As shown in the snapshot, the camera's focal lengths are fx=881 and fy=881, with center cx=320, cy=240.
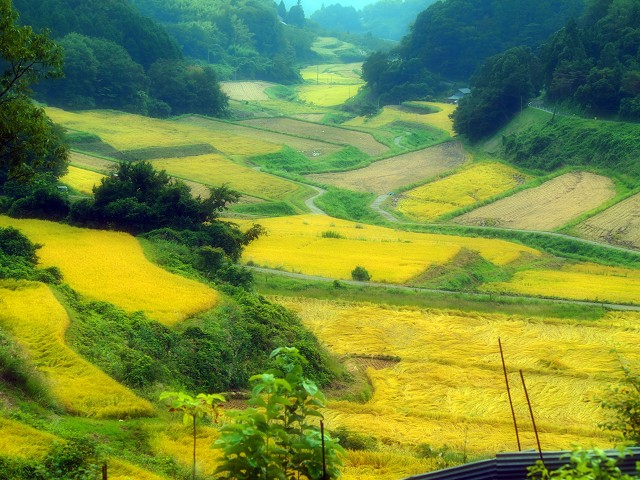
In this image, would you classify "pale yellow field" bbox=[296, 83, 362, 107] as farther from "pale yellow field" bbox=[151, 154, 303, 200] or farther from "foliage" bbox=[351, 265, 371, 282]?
"foliage" bbox=[351, 265, 371, 282]

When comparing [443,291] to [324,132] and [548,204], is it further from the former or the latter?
[324,132]

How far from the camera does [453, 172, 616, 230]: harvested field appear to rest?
4638 centimetres

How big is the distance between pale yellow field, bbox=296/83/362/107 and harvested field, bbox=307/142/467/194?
30909 mm

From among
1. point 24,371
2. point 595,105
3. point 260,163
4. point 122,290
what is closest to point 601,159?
point 595,105

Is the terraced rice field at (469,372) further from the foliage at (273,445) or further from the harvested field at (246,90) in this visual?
the harvested field at (246,90)

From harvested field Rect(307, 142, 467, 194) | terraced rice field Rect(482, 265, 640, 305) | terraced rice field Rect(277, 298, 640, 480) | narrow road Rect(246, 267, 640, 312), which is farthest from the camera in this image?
harvested field Rect(307, 142, 467, 194)

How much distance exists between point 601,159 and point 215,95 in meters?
39.1

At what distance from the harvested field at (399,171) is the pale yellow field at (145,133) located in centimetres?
698

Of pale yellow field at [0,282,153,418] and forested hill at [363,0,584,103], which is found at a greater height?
forested hill at [363,0,584,103]

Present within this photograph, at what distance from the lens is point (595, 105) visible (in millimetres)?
61000

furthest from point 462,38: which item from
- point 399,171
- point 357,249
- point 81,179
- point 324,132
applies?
point 357,249

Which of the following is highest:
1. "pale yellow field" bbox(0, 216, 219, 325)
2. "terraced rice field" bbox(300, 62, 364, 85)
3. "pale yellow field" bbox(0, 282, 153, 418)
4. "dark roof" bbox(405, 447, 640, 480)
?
"terraced rice field" bbox(300, 62, 364, 85)

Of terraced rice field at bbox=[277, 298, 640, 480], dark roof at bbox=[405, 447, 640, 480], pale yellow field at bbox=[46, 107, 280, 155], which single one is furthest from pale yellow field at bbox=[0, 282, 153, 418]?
pale yellow field at bbox=[46, 107, 280, 155]

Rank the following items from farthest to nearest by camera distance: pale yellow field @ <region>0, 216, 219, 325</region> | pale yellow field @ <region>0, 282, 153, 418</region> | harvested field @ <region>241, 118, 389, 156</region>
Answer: harvested field @ <region>241, 118, 389, 156</region> < pale yellow field @ <region>0, 216, 219, 325</region> < pale yellow field @ <region>0, 282, 153, 418</region>
